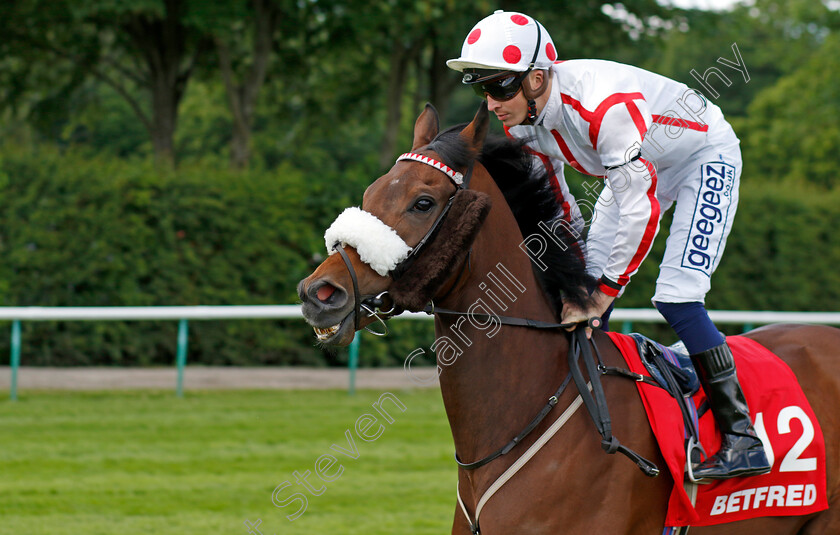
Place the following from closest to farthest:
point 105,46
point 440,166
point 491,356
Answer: point 440,166 → point 491,356 → point 105,46

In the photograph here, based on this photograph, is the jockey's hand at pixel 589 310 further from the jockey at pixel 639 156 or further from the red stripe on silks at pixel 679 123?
the red stripe on silks at pixel 679 123

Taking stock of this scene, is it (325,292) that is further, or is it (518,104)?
(518,104)

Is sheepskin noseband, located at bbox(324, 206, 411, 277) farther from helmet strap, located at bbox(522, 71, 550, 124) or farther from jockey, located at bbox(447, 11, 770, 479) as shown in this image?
helmet strap, located at bbox(522, 71, 550, 124)

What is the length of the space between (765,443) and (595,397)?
2.17ft

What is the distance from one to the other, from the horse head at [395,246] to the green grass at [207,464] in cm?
271

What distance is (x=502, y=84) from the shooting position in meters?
2.68

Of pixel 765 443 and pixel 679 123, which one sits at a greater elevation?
pixel 679 123

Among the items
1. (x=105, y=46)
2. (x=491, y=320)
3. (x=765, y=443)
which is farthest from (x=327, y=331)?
(x=105, y=46)

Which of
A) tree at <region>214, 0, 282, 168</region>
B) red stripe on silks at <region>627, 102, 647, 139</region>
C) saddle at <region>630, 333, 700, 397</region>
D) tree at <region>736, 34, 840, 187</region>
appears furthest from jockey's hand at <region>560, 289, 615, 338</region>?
tree at <region>736, 34, 840, 187</region>

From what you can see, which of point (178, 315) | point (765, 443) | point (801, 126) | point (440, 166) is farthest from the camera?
point (801, 126)

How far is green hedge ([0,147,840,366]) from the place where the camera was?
27.3 ft

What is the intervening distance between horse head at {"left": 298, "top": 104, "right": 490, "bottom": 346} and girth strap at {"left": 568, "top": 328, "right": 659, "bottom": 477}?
19.7 inches

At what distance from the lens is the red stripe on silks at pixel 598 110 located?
8.65 ft

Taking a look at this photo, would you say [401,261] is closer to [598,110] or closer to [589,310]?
[589,310]
